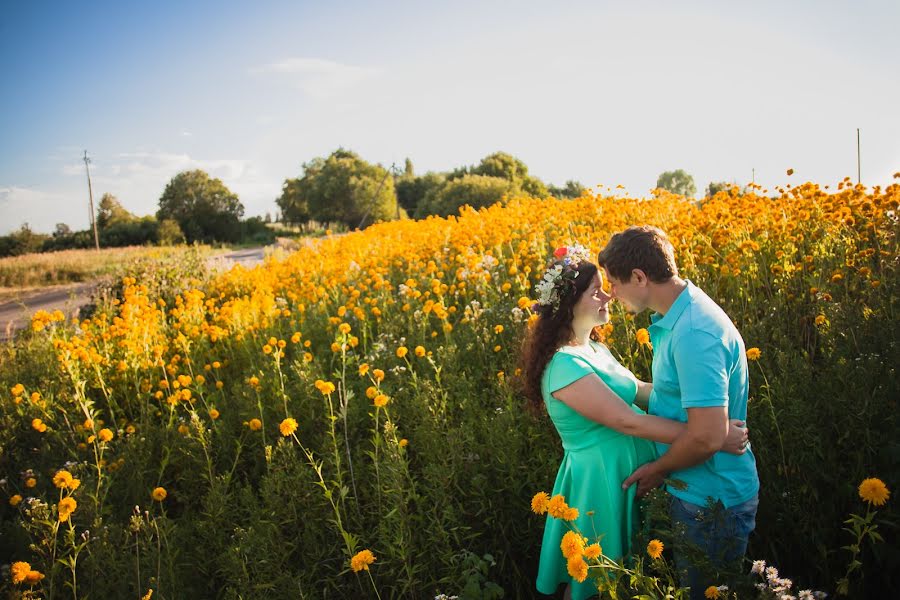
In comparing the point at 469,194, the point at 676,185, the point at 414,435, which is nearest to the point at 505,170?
the point at 469,194

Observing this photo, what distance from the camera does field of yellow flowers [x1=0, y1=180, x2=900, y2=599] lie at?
244 cm

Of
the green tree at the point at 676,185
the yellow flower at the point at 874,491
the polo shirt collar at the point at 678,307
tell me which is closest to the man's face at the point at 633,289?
the polo shirt collar at the point at 678,307

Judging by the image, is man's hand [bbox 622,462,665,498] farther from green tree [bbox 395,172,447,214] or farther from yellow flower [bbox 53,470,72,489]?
green tree [bbox 395,172,447,214]

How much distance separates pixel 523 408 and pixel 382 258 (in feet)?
16.2

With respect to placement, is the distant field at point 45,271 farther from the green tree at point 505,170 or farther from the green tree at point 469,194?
the green tree at point 505,170

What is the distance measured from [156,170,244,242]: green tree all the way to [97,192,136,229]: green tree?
6281 mm

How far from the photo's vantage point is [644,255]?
2.06m

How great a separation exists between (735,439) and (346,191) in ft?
139

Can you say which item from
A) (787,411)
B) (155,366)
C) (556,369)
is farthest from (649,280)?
(155,366)

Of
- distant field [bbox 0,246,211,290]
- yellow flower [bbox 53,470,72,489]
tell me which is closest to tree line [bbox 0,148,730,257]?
distant field [bbox 0,246,211,290]

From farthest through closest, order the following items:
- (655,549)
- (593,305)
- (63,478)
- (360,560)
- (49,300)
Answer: (49,300) → (63,478) → (593,305) → (360,560) → (655,549)

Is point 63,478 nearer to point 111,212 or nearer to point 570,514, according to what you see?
point 570,514

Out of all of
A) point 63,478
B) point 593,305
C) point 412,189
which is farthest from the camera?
point 412,189

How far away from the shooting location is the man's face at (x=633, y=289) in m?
2.09
